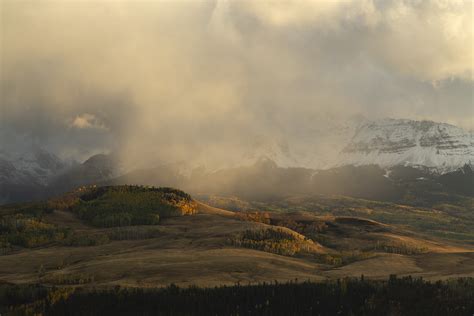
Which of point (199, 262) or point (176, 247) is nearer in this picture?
point (199, 262)

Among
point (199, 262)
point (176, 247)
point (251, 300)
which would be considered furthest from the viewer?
point (176, 247)

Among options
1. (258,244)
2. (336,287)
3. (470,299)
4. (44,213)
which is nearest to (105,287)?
(336,287)

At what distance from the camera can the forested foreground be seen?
22.3 meters

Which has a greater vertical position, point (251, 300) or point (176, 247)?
point (176, 247)

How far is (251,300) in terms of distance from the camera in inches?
923

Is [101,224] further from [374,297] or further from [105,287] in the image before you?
[374,297]

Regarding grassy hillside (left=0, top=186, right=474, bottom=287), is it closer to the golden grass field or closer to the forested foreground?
the golden grass field

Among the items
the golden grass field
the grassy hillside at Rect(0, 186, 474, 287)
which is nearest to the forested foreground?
the grassy hillside at Rect(0, 186, 474, 287)

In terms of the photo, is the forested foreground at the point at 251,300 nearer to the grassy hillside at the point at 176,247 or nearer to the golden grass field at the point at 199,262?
the grassy hillside at the point at 176,247

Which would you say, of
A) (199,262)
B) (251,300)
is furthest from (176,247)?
(251,300)

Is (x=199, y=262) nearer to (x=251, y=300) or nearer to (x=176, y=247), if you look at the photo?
(x=176, y=247)

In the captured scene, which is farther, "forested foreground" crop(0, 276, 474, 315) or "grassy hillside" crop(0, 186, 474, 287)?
"grassy hillside" crop(0, 186, 474, 287)

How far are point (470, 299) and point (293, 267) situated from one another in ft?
44.7

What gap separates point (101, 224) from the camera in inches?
2402
